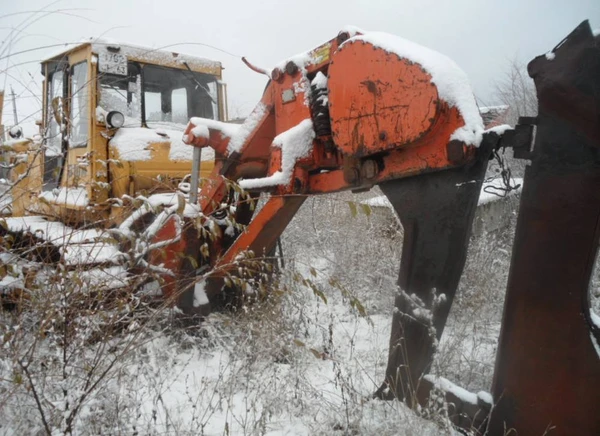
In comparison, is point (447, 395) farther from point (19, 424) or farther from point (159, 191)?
point (159, 191)

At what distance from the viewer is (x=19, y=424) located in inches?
77.4

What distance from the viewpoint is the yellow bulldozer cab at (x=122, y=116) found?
402 centimetres

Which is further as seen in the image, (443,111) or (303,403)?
(303,403)

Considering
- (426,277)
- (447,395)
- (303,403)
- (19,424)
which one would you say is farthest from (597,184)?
(19,424)

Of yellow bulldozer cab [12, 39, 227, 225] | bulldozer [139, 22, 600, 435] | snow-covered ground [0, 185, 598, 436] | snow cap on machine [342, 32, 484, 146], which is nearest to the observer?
bulldozer [139, 22, 600, 435]

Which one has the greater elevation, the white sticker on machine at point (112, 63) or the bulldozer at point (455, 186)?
the white sticker on machine at point (112, 63)

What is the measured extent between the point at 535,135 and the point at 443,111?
1.16ft

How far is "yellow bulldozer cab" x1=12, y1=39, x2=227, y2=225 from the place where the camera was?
402 cm

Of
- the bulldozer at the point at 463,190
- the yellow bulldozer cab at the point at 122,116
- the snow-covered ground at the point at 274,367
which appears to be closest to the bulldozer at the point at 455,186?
the bulldozer at the point at 463,190

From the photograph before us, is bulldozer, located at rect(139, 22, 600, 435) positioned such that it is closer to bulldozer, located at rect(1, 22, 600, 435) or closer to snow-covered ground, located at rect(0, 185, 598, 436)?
bulldozer, located at rect(1, 22, 600, 435)

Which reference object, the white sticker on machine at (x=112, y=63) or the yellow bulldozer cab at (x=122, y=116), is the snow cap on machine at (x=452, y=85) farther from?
the white sticker on machine at (x=112, y=63)

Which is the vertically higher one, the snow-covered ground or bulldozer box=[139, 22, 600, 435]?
bulldozer box=[139, 22, 600, 435]

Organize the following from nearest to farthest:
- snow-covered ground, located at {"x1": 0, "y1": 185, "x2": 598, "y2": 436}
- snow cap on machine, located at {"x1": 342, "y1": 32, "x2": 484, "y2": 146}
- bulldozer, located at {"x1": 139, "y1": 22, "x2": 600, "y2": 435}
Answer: bulldozer, located at {"x1": 139, "y1": 22, "x2": 600, "y2": 435}
snow cap on machine, located at {"x1": 342, "y1": 32, "x2": 484, "y2": 146}
snow-covered ground, located at {"x1": 0, "y1": 185, "x2": 598, "y2": 436}

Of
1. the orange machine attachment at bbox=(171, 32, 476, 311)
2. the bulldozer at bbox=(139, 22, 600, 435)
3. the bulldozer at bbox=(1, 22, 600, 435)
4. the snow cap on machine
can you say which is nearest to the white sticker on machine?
the orange machine attachment at bbox=(171, 32, 476, 311)
